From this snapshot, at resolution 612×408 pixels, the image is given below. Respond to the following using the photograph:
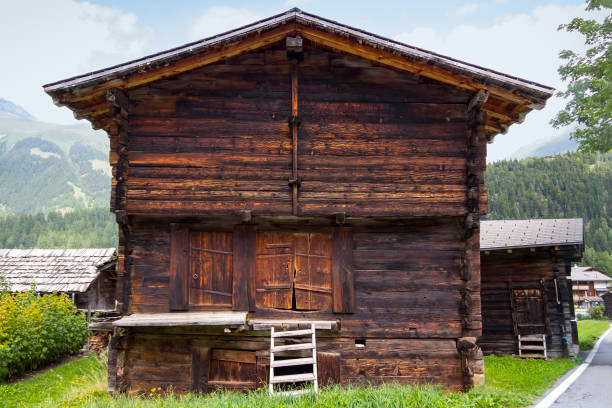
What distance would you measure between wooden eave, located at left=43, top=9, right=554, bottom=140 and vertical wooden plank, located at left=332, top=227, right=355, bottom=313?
12.3 ft

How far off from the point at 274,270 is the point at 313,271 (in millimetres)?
826

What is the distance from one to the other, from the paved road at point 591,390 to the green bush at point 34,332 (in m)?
14.1

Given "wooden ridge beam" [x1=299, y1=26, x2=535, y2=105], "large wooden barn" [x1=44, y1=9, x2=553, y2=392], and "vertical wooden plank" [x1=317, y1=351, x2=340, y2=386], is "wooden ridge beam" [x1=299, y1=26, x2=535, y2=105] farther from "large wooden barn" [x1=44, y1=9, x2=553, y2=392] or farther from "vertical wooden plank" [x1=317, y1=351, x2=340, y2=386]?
"vertical wooden plank" [x1=317, y1=351, x2=340, y2=386]

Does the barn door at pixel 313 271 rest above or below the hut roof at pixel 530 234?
below

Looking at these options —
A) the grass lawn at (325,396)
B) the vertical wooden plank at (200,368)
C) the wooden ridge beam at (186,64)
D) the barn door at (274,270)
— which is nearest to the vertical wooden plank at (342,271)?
the barn door at (274,270)

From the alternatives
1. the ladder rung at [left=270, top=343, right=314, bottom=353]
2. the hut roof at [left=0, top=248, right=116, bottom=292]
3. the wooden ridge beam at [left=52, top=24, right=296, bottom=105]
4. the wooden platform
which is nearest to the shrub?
the hut roof at [left=0, top=248, right=116, bottom=292]

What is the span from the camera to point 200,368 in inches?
397

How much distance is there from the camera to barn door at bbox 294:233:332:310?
10.2 metres

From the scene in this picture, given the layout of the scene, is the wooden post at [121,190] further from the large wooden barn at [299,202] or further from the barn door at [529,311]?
the barn door at [529,311]

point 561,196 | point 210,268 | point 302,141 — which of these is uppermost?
point 561,196

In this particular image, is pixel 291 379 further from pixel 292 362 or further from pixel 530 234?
pixel 530 234

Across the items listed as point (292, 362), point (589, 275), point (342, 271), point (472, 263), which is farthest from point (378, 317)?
point (589, 275)

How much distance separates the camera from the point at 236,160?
1004cm

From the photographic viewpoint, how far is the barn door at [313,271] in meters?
10.2
